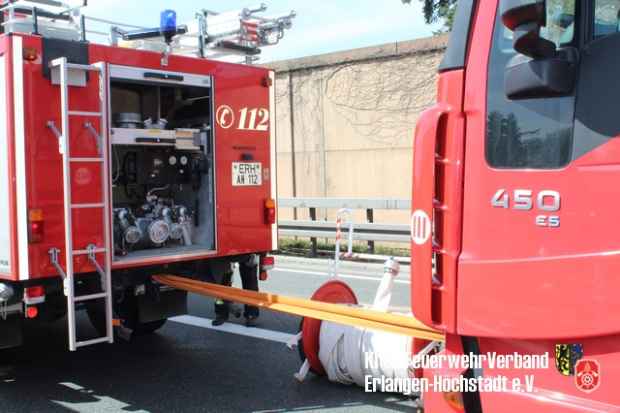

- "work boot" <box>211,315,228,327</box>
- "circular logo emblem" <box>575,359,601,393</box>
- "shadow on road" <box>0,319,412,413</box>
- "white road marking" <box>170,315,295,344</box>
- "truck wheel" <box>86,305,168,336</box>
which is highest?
"circular logo emblem" <box>575,359,601,393</box>

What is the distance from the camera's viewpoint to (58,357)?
630 cm

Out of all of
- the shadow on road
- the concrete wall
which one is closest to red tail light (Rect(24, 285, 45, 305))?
the shadow on road

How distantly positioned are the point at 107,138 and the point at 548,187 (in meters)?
3.52

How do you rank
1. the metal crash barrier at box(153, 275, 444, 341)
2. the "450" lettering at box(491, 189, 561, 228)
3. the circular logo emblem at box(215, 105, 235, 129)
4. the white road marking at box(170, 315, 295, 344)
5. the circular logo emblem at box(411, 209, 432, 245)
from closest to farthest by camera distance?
the "450" lettering at box(491, 189, 561, 228)
the circular logo emblem at box(411, 209, 432, 245)
the metal crash barrier at box(153, 275, 444, 341)
the circular logo emblem at box(215, 105, 235, 129)
the white road marking at box(170, 315, 295, 344)

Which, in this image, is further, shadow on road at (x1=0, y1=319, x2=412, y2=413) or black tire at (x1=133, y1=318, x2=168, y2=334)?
black tire at (x1=133, y1=318, x2=168, y2=334)

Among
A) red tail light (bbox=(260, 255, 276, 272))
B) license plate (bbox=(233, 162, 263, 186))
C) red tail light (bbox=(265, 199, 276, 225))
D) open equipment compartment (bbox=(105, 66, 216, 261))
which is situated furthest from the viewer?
red tail light (bbox=(260, 255, 276, 272))

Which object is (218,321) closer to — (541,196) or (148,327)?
(148,327)

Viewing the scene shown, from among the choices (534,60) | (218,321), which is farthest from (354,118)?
(534,60)

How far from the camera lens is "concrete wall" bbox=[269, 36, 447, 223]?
12945 mm

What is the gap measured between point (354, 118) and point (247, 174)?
26.1ft

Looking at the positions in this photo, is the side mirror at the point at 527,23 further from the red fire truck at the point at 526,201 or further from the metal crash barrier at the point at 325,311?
the metal crash barrier at the point at 325,311

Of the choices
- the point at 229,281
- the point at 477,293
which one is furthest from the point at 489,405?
the point at 229,281

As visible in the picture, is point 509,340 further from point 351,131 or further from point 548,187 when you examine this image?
point 351,131

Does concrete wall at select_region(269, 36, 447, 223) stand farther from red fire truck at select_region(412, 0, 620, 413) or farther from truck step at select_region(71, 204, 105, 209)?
red fire truck at select_region(412, 0, 620, 413)
